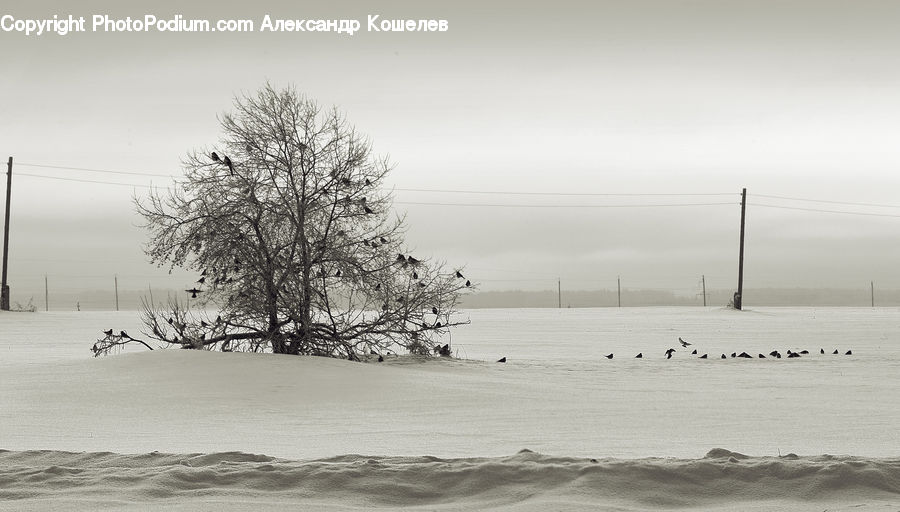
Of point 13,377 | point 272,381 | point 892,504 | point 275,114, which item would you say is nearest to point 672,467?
point 892,504

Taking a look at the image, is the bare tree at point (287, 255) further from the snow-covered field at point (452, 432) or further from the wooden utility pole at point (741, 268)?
the wooden utility pole at point (741, 268)

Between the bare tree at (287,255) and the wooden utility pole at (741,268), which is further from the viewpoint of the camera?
the wooden utility pole at (741,268)

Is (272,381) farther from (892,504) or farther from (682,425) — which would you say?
(892,504)

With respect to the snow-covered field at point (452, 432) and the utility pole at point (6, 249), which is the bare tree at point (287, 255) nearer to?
the snow-covered field at point (452, 432)

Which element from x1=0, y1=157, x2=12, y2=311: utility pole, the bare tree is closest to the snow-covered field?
the bare tree

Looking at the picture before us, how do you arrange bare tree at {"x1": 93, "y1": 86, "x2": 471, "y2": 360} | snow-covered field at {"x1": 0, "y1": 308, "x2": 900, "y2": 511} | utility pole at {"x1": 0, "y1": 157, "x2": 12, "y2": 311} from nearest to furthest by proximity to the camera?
snow-covered field at {"x1": 0, "y1": 308, "x2": 900, "y2": 511} < bare tree at {"x1": 93, "y1": 86, "x2": 471, "y2": 360} < utility pole at {"x1": 0, "y1": 157, "x2": 12, "y2": 311}

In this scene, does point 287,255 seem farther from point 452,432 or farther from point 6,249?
point 6,249

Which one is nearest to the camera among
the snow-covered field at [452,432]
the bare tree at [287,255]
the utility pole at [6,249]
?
the snow-covered field at [452,432]

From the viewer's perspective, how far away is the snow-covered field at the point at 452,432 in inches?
263

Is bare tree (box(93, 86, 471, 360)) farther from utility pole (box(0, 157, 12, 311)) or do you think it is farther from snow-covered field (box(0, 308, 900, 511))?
utility pole (box(0, 157, 12, 311))

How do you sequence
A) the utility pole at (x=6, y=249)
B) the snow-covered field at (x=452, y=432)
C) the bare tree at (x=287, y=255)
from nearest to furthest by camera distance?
the snow-covered field at (x=452, y=432) → the bare tree at (x=287, y=255) → the utility pole at (x=6, y=249)

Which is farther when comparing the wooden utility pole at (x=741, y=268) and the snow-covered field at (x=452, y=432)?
the wooden utility pole at (x=741, y=268)

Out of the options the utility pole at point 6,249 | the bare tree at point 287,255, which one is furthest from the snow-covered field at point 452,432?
the utility pole at point 6,249

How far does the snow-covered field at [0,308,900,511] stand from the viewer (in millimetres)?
6691
